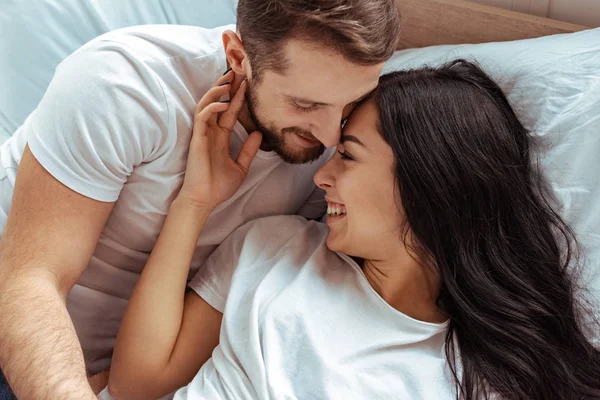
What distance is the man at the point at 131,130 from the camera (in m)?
1.12

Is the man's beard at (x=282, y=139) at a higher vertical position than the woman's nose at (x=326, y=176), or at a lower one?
higher

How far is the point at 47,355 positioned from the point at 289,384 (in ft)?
1.35

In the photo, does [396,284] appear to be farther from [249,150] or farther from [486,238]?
[249,150]

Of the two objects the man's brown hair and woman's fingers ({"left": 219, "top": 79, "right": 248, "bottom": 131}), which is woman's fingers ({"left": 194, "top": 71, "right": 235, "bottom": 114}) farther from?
the man's brown hair

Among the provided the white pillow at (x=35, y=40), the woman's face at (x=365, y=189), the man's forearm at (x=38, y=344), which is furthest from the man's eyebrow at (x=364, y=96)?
the white pillow at (x=35, y=40)

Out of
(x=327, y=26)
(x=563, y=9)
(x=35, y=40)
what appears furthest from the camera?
(x=35, y=40)

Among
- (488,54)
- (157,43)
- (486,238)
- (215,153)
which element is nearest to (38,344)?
(215,153)

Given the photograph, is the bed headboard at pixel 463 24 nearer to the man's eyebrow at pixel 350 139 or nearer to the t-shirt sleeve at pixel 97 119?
the man's eyebrow at pixel 350 139

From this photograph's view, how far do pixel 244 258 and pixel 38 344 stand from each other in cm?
41

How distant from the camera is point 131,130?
1.22 meters

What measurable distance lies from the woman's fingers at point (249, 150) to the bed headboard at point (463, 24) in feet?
1.84

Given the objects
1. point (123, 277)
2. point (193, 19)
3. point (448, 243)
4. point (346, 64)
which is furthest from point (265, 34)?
point (193, 19)

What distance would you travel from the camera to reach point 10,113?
1691 mm

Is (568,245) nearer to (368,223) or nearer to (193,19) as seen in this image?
(368,223)
